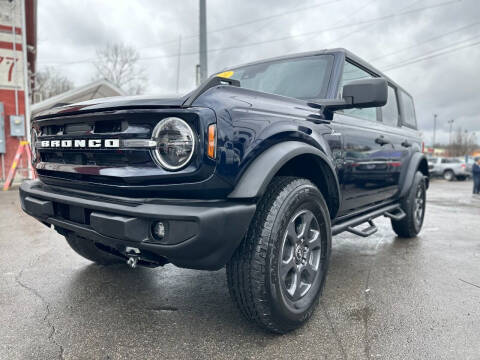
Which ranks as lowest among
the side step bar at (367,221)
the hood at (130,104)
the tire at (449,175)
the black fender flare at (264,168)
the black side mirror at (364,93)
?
the tire at (449,175)

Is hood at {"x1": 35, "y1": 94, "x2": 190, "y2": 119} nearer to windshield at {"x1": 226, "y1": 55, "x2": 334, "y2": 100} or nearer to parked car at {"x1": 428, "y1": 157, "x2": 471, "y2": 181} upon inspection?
windshield at {"x1": 226, "y1": 55, "x2": 334, "y2": 100}

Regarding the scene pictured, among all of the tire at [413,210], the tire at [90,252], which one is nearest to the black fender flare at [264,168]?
the tire at [90,252]

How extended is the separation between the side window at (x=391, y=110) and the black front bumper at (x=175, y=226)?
271cm

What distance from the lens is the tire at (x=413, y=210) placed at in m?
4.26

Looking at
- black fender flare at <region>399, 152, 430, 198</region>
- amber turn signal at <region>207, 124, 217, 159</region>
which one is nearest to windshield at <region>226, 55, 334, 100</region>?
amber turn signal at <region>207, 124, 217, 159</region>

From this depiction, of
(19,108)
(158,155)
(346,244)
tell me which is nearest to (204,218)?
(158,155)

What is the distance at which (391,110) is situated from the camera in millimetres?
4148

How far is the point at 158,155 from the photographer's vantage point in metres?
1.74

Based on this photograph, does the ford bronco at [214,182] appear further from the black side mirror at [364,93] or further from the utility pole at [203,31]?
the utility pole at [203,31]

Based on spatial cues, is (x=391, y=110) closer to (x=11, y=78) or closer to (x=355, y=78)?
(x=355, y=78)

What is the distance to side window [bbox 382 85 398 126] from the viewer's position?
154 inches

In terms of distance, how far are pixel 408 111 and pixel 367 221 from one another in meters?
2.27

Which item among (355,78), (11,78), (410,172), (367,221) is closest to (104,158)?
(355,78)

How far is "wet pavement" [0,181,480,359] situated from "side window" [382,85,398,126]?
148cm
